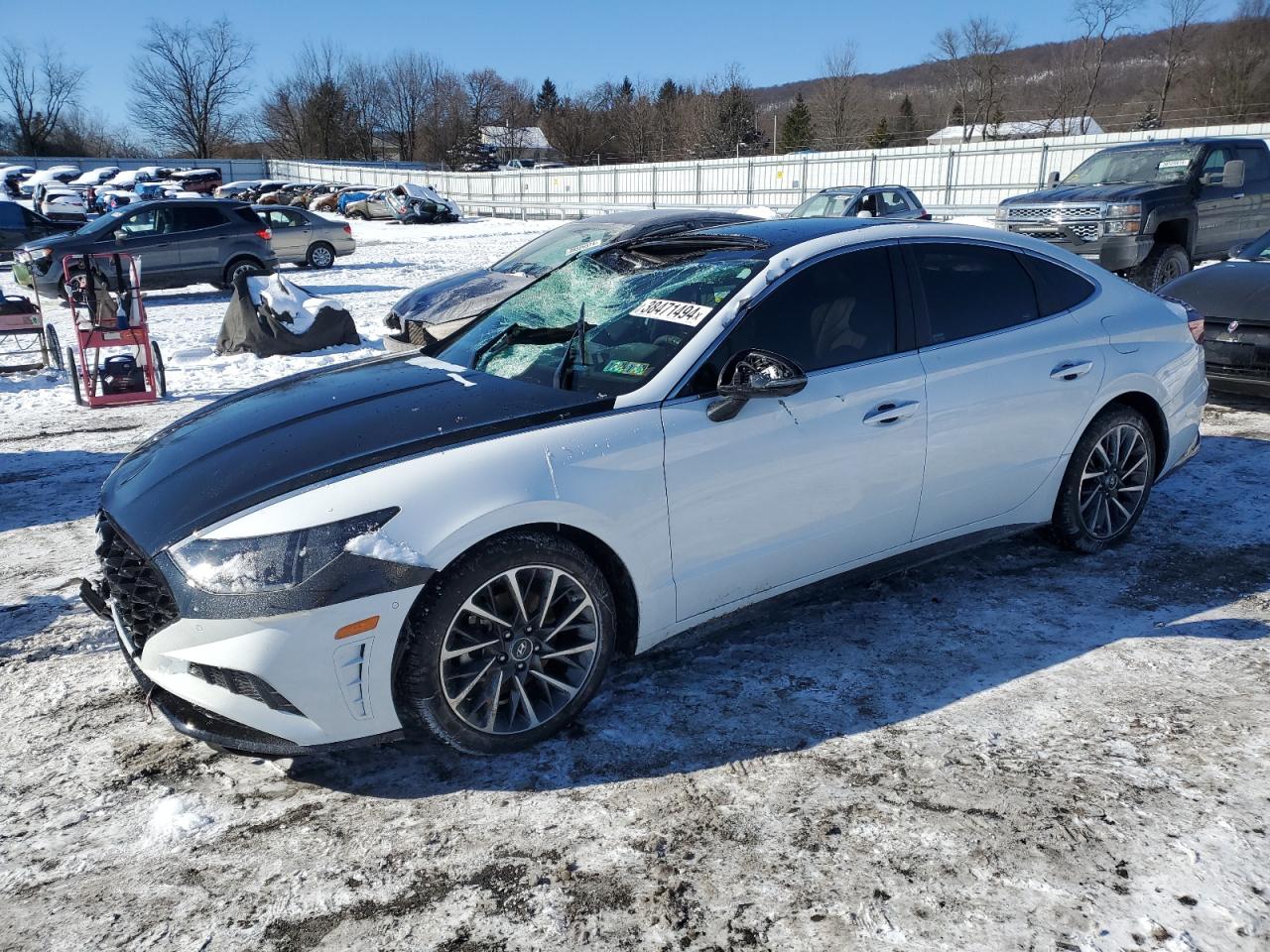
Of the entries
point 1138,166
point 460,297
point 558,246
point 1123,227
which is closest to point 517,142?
point 1138,166

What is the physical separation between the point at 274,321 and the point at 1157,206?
425 inches

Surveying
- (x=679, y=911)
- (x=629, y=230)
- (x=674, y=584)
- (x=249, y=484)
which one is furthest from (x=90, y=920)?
(x=629, y=230)

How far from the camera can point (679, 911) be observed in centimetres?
252

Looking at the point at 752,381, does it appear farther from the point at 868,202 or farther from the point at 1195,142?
the point at 868,202

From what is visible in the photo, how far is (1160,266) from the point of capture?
1242 centimetres

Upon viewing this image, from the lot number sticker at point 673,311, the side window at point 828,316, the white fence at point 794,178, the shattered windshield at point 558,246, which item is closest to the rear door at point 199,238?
the shattered windshield at point 558,246

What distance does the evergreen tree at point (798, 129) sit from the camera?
2771 inches

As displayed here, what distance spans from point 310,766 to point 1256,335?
23.7ft

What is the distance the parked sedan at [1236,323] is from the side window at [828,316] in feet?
13.8

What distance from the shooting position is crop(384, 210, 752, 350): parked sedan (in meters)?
9.19

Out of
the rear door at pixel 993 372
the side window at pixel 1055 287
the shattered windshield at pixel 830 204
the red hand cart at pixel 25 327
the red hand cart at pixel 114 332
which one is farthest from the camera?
the shattered windshield at pixel 830 204

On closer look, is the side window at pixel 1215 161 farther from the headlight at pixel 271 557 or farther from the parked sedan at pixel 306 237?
the parked sedan at pixel 306 237

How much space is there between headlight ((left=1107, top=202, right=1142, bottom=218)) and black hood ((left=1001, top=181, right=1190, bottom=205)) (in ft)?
0.25

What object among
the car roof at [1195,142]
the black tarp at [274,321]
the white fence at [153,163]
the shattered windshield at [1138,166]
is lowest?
the black tarp at [274,321]
